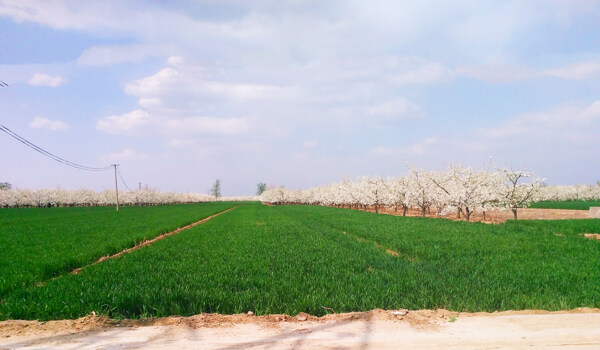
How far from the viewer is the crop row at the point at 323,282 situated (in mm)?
7996

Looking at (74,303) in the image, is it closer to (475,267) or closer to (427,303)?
(427,303)

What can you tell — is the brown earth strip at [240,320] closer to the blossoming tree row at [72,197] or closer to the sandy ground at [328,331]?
the sandy ground at [328,331]

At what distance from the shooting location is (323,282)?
9891mm

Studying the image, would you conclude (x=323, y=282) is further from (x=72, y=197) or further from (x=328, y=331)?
(x=72, y=197)

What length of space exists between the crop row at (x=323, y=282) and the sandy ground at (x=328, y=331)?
1.89ft

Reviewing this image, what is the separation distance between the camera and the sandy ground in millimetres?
6020

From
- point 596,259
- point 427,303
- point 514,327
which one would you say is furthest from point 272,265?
point 596,259

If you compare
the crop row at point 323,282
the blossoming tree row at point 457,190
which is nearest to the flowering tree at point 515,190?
the blossoming tree row at point 457,190

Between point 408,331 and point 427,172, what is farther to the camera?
point 427,172

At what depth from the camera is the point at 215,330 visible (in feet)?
22.1

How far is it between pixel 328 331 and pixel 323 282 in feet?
11.1

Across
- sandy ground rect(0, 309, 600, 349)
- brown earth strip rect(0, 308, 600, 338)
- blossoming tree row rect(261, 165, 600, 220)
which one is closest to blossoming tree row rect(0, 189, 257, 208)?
blossoming tree row rect(261, 165, 600, 220)

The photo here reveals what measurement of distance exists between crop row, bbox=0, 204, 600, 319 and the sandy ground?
0.58 meters

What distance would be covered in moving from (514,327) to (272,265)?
25.6ft
